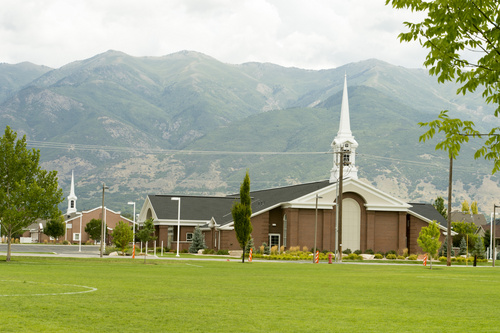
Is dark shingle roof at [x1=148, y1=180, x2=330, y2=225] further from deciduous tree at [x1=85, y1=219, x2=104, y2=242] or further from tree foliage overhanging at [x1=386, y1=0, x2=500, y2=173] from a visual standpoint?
tree foliage overhanging at [x1=386, y1=0, x2=500, y2=173]

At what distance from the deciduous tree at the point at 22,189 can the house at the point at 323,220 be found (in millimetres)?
31634

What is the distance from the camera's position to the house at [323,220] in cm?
7569

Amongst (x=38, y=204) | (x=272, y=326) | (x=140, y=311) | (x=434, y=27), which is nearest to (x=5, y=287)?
(x=140, y=311)

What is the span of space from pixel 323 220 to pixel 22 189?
Result: 128 feet

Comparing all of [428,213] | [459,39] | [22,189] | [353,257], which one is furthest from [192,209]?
[459,39]

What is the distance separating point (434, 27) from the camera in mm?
10000

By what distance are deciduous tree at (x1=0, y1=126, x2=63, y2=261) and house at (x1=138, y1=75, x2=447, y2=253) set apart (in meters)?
31.6

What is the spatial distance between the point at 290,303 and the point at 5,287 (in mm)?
8247

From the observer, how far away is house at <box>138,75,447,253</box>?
248 ft

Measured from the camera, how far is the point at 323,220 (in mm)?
76188

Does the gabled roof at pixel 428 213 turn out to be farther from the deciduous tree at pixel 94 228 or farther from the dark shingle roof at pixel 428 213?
the deciduous tree at pixel 94 228

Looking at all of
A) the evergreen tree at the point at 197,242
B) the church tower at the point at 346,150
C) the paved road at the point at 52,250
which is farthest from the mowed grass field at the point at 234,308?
the church tower at the point at 346,150

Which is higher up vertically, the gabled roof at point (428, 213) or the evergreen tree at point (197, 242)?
A: the gabled roof at point (428, 213)

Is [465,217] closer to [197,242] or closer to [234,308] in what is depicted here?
[197,242]
